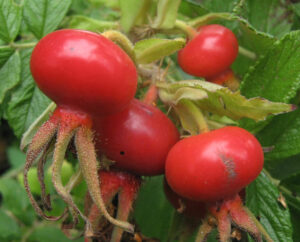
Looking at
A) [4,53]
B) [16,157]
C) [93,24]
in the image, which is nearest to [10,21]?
[4,53]

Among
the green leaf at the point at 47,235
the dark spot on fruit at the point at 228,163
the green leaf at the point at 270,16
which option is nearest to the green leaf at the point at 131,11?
the green leaf at the point at 270,16

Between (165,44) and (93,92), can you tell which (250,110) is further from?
(93,92)

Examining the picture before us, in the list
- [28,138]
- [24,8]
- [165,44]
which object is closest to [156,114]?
[165,44]

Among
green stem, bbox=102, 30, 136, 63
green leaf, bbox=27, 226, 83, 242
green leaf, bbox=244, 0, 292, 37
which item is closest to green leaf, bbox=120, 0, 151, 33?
green stem, bbox=102, 30, 136, 63

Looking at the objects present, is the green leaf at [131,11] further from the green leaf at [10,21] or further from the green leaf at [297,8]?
the green leaf at [297,8]

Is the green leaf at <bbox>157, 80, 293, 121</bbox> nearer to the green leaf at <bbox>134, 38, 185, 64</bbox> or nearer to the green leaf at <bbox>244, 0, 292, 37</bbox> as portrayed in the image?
the green leaf at <bbox>134, 38, 185, 64</bbox>

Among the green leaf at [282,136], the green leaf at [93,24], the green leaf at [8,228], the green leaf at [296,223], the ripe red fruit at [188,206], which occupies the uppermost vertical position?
the green leaf at [93,24]
